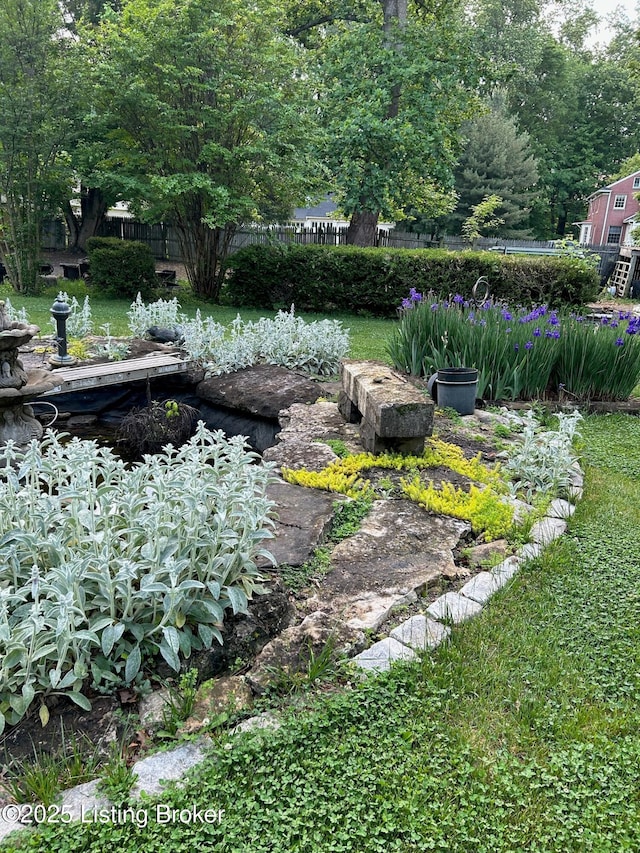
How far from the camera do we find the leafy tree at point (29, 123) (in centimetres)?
990

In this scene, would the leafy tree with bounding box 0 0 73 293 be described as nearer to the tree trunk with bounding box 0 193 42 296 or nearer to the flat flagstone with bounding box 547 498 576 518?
the tree trunk with bounding box 0 193 42 296

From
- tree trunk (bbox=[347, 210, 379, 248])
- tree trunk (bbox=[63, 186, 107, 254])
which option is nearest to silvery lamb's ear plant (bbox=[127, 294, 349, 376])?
tree trunk (bbox=[347, 210, 379, 248])

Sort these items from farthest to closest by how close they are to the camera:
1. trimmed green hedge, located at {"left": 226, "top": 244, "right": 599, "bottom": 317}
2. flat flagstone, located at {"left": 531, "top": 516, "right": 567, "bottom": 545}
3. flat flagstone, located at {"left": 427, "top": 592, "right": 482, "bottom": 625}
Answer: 1. trimmed green hedge, located at {"left": 226, "top": 244, "right": 599, "bottom": 317}
2. flat flagstone, located at {"left": 531, "top": 516, "right": 567, "bottom": 545}
3. flat flagstone, located at {"left": 427, "top": 592, "right": 482, "bottom": 625}

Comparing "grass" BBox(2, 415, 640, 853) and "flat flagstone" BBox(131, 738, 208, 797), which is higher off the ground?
"flat flagstone" BBox(131, 738, 208, 797)

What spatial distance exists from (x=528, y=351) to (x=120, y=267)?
8.04 metres

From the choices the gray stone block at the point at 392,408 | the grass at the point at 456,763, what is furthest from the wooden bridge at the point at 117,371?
the grass at the point at 456,763

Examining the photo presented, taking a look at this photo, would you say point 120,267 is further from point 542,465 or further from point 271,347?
point 542,465

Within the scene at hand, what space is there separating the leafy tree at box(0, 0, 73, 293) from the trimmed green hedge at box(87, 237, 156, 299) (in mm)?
1081

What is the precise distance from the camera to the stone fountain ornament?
3.79 meters

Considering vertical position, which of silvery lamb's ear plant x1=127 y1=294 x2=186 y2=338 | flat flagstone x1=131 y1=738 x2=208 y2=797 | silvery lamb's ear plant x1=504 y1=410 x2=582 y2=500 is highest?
silvery lamb's ear plant x1=127 y1=294 x2=186 y2=338

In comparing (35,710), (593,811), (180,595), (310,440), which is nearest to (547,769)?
(593,811)

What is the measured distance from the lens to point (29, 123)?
10.2 m

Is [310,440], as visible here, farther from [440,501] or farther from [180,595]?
[180,595]

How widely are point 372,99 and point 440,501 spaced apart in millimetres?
11706
